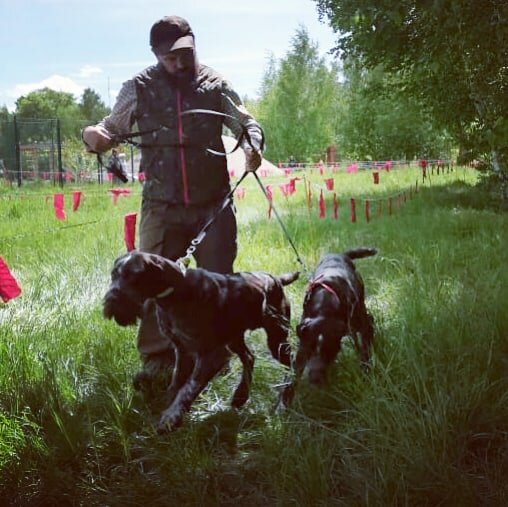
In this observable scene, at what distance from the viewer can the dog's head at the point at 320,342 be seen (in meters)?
3.04

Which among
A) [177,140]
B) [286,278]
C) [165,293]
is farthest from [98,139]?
[286,278]

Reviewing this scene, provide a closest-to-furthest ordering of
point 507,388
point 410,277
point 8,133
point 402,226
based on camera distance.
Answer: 1. point 507,388
2. point 410,277
3. point 402,226
4. point 8,133

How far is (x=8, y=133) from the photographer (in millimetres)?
15945

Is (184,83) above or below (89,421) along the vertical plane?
above

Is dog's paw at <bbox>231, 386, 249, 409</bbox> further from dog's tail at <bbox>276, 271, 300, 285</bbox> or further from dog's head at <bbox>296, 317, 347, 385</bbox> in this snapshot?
dog's tail at <bbox>276, 271, 300, 285</bbox>

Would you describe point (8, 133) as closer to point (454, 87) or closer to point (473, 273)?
point (454, 87)

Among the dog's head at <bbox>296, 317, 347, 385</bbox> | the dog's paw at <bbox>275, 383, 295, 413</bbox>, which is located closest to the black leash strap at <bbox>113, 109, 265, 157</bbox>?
the dog's head at <bbox>296, 317, 347, 385</bbox>

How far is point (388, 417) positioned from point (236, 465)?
2.37 feet

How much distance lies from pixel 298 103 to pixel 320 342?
4.95 metres

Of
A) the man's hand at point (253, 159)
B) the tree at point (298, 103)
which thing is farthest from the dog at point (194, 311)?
the tree at point (298, 103)

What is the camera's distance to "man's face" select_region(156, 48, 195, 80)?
3072 mm

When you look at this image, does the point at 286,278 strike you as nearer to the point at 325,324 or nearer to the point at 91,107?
the point at 325,324

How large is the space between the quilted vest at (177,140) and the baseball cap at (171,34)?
0.81 feet

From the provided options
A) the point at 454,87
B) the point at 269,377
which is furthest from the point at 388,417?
the point at 454,87
